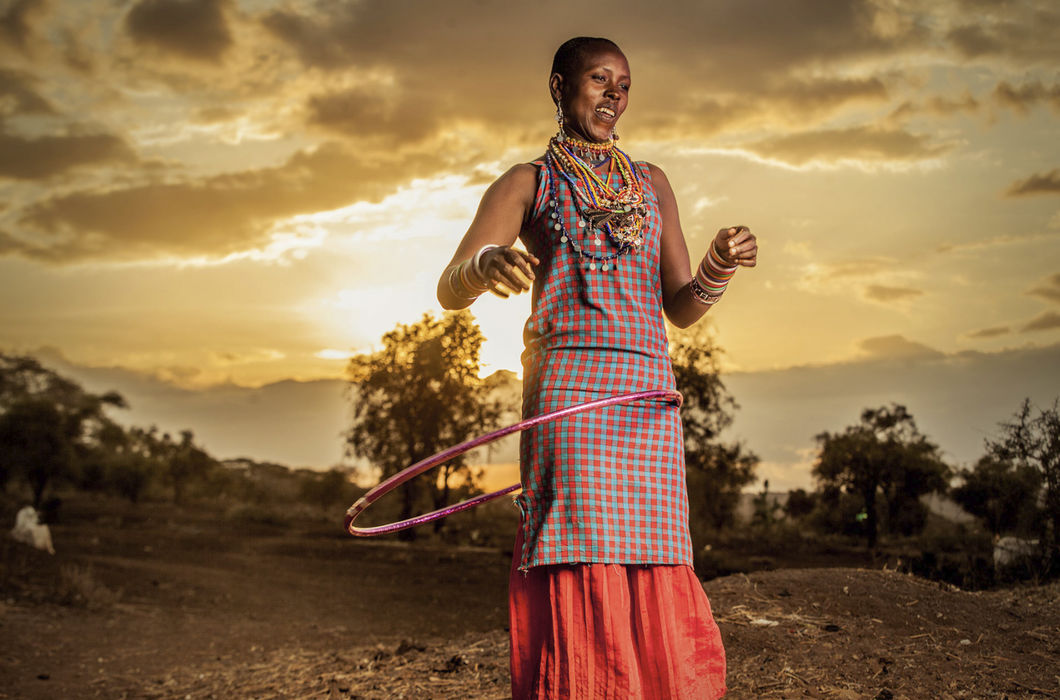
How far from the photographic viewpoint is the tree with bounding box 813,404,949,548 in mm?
21562

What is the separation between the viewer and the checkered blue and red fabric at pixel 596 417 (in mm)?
2869

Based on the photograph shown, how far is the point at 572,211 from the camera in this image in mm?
3178

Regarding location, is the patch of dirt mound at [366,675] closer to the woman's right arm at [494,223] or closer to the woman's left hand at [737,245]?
the woman's right arm at [494,223]

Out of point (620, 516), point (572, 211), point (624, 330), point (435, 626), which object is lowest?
point (435, 626)

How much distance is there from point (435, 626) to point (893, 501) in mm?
14680

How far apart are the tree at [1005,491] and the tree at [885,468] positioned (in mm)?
6966

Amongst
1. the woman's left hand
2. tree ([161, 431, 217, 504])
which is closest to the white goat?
the woman's left hand

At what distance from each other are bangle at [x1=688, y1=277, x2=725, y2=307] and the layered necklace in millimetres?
264

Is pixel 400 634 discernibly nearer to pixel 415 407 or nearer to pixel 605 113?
pixel 605 113

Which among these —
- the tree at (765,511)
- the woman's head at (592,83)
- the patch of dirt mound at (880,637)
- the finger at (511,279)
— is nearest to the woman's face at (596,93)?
the woman's head at (592,83)

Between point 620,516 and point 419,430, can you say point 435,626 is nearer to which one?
point 620,516

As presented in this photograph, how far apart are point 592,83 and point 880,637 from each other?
471 cm

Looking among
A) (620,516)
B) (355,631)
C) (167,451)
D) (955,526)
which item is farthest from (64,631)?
(167,451)

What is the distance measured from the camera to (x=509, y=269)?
109 inches
